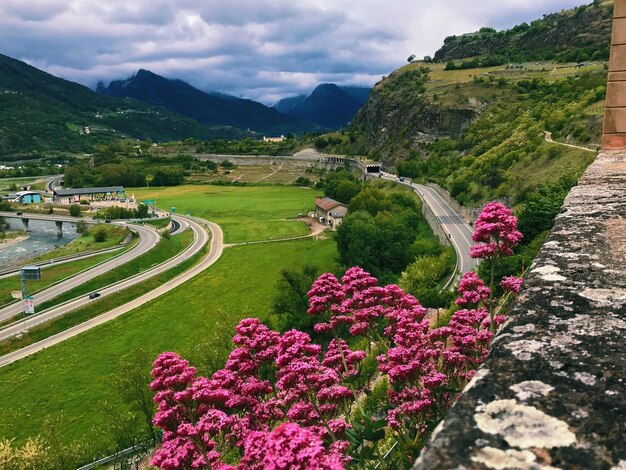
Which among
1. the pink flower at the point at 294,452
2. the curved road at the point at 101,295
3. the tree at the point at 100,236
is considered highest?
the pink flower at the point at 294,452

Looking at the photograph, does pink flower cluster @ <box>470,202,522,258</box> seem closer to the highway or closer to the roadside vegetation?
the highway

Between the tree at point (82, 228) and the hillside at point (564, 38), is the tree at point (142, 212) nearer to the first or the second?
the tree at point (82, 228)

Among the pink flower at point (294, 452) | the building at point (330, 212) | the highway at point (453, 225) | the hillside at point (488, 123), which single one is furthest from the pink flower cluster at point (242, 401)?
the building at point (330, 212)

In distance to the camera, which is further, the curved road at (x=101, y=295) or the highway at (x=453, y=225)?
the highway at (x=453, y=225)

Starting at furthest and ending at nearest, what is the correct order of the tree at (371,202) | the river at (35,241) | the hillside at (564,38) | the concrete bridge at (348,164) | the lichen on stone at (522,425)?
the hillside at (564,38) → the concrete bridge at (348,164) → the river at (35,241) → the tree at (371,202) → the lichen on stone at (522,425)

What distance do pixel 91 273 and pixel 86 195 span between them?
79.8 m

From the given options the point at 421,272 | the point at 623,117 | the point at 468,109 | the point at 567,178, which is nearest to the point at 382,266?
the point at 421,272

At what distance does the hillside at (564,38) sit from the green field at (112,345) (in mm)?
110635

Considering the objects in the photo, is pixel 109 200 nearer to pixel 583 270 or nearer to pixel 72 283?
pixel 72 283

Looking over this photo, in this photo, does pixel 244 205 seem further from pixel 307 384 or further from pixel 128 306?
pixel 307 384

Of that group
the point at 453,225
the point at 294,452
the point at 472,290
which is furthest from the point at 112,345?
the point at 294,452

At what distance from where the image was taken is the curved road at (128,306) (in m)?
41.4

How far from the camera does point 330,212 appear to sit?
86.2 meters

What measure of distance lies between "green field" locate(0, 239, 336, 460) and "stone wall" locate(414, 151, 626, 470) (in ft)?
98.4
